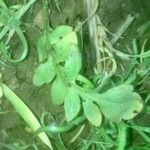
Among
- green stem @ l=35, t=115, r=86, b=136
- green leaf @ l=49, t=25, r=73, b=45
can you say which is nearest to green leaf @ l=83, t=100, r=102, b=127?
green stem @ l=35, t=115, r=86, b=136

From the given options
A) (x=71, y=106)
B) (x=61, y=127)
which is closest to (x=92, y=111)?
(x=71, y=106)

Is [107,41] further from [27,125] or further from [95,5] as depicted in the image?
[27,125]

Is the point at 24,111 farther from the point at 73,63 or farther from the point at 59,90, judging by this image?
the point at 73,63

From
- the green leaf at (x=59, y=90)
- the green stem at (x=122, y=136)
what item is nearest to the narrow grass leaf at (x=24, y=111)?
the green leaf at (x=59, y=90)

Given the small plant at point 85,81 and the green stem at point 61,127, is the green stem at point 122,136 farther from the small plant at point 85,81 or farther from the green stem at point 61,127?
the green stem at point 61,127

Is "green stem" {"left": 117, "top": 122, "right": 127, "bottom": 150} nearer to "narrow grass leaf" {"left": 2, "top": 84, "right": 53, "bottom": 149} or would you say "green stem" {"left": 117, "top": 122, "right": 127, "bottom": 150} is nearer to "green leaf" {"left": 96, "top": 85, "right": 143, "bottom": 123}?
"green leaf" {"left": 96, "top": 85, "right": 143, "bottom": 123}

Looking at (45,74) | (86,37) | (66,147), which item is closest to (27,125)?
(66,147)
